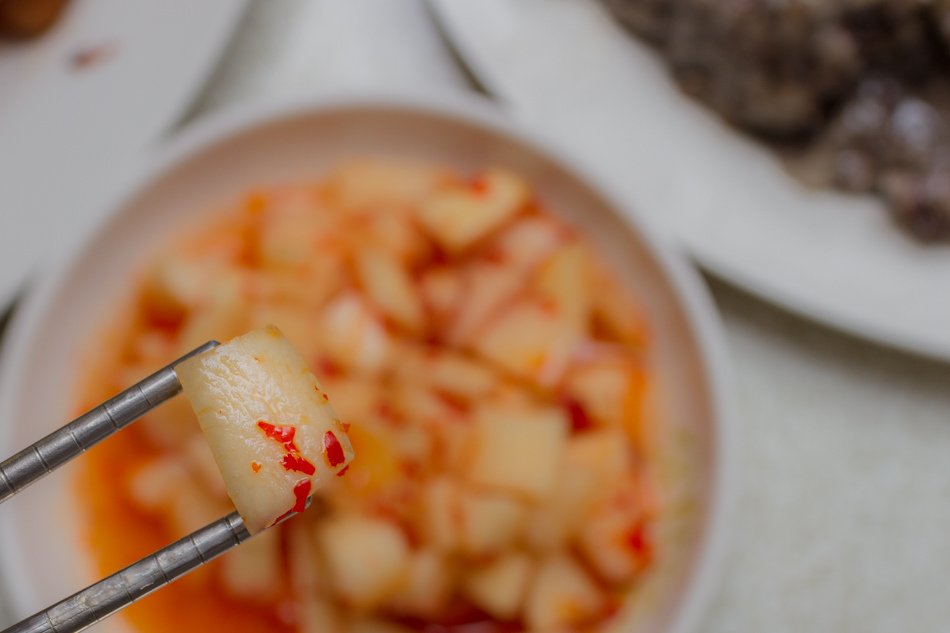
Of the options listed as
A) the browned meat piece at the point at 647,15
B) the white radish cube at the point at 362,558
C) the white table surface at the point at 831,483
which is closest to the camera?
the white radish cube at the point at 362,558

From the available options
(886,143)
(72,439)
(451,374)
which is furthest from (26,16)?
(886,143)

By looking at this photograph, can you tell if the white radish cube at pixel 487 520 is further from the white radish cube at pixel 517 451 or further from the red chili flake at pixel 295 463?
the red chili flake at pixel 295 463

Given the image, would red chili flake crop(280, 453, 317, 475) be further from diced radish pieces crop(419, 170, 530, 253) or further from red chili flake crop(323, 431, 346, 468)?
diced radish pieces crop(419, 170, 530, 253)

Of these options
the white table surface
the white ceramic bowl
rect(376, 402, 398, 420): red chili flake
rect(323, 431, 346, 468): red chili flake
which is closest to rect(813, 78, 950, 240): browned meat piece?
the white table surface

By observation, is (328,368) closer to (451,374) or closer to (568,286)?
(451,374)

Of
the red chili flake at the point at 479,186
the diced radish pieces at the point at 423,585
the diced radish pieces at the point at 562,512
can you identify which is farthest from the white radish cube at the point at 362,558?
the red chili flake at the point at 479,186

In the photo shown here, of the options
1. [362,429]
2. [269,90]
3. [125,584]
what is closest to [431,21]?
[269,90]

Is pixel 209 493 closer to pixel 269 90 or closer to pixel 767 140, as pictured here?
pixel 269 90
